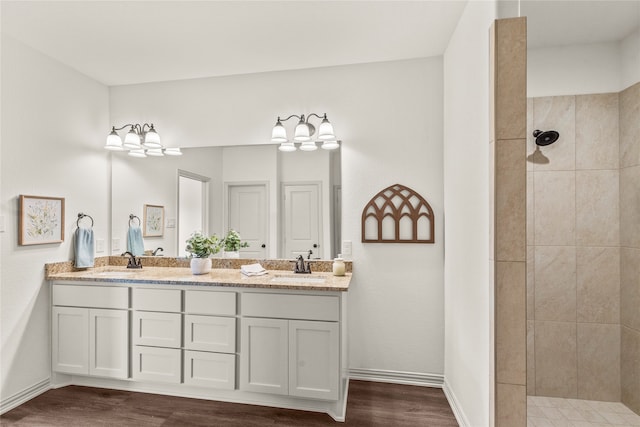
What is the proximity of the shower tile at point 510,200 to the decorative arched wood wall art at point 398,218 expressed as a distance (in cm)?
108

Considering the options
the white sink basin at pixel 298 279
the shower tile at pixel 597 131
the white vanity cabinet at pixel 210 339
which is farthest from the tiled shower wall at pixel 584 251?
the white vanity cabinet at pixel 210 339

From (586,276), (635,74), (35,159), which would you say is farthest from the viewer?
(35,159)

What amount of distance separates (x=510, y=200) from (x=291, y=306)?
1.45 m

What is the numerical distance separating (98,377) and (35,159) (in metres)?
1.74

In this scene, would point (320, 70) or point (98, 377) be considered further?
point (320, 70)

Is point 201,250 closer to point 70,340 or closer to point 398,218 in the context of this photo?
point 70,340

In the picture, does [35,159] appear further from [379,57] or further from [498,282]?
[498,282]

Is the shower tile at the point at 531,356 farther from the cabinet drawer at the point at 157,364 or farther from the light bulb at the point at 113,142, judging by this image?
the light bulb at the point at 113,142

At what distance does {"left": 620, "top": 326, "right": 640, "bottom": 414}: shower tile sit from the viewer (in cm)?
204

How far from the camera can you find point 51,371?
2.58 m

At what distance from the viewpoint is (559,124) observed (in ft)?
7.32

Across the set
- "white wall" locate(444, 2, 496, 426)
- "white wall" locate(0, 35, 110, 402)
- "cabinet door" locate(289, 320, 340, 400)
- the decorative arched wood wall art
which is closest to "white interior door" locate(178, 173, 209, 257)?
"white wall" locate(0, 35, 110, 402)

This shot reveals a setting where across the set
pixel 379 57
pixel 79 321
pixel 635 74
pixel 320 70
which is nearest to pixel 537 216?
pixel 635 74

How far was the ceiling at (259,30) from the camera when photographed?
197cm
